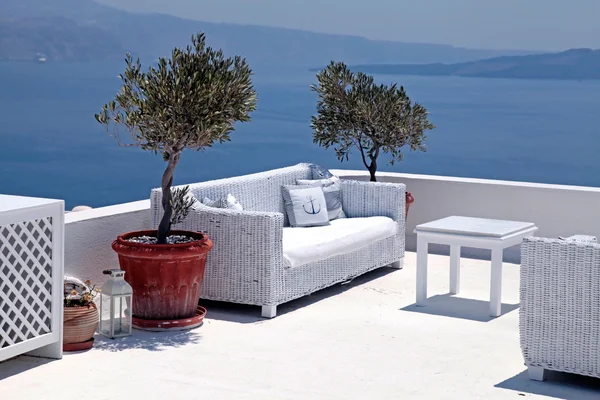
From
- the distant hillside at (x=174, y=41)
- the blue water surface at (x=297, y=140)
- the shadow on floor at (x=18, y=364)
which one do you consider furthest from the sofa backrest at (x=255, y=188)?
the distant hillside at (x=174, y=41)

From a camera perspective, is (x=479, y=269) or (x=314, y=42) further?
(x=314, y=42)

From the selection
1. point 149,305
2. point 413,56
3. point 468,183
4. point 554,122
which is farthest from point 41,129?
point 149,305

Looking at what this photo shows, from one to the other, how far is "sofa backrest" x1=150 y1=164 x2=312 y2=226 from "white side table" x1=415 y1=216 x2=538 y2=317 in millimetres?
1235

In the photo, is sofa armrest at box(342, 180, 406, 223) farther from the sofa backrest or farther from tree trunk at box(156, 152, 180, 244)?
tree trunk at box(156, 152, 180, 244)

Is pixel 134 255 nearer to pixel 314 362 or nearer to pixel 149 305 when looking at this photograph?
pixel 149 305

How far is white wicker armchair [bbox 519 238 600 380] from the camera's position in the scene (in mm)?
4781

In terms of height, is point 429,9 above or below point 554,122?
above

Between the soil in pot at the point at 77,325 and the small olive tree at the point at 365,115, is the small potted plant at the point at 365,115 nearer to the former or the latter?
the small olive tree at the point at 365,115

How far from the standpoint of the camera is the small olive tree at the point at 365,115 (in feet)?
27.7

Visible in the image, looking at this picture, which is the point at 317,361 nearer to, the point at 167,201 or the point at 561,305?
the point at 561,305

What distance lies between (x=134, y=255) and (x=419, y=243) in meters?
1.89

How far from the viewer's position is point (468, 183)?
28.2 ft

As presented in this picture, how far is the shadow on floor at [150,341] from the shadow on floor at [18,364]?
0.36 metres

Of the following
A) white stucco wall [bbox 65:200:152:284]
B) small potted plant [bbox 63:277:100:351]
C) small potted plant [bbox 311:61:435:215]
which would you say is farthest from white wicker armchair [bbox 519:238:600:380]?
small potted plant [bbox 311:61:435:215]
